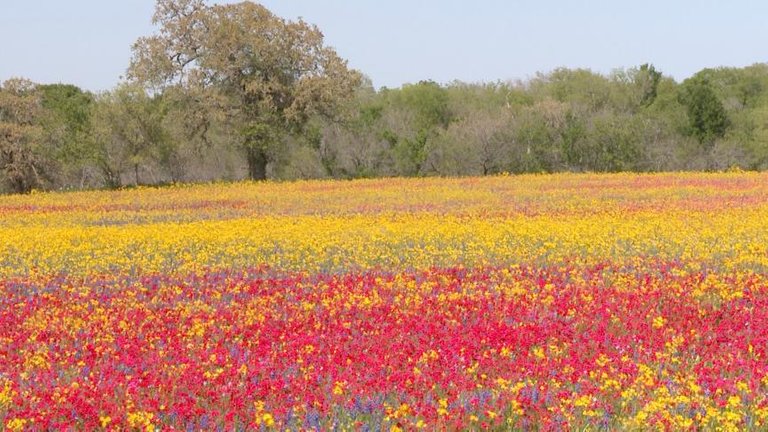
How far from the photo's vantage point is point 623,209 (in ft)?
89.0

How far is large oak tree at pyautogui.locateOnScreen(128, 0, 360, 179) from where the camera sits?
49156 mm

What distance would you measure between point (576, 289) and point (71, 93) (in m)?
74.0

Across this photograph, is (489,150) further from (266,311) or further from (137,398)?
(137,398)

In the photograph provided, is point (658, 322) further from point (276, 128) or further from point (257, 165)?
point (257, 165)

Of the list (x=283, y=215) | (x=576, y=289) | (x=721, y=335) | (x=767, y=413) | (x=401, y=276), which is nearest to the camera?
(x=767, y=413)

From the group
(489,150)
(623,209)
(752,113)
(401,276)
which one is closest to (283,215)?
(623,209)

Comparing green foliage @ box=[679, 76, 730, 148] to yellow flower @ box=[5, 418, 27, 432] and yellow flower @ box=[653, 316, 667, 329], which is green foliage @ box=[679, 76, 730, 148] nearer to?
yellow flower @ box=[653, 316, 667, 329]

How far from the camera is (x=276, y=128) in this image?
165 feet

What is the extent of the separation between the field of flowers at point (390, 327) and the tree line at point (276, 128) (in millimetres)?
27276

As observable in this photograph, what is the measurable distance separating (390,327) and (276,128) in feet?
135

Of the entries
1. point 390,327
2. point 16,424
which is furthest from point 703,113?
point 16,424

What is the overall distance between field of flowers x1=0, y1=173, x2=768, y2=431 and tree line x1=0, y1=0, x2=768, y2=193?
27.3 meters

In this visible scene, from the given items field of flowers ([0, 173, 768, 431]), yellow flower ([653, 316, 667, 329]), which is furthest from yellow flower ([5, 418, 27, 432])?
yellow flower ([653, 316, 667, 329])

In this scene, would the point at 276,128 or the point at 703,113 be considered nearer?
the point at 276,128
